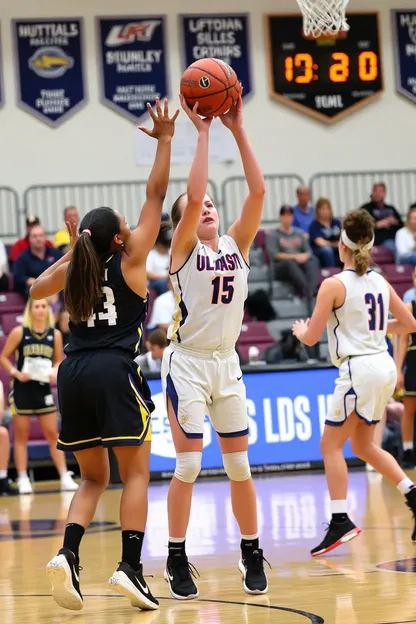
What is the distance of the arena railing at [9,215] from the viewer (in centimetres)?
1712

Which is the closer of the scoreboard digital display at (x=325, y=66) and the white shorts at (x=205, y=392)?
the white shorts at (x=205, y=392)

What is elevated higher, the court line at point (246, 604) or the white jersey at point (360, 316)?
the white jersey at point (360, 316)

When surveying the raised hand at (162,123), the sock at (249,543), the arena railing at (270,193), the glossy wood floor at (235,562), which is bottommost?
the glossy wood floor at (235,562)

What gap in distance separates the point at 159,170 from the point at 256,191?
55cm

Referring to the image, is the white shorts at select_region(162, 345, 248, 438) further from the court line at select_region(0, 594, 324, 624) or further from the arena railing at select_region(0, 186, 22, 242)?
the arena railing at select_region(0, 186, 22, 242)

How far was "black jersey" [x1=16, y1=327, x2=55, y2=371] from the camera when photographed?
11.8m

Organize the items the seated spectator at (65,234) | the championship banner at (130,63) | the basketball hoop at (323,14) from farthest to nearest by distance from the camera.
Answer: the championship banner at (130,63) → the seated spectator at (65,234) → the basketball hoop at (323,14)

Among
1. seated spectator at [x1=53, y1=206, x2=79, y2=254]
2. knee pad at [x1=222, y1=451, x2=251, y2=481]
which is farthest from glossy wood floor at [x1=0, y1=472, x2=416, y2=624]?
seated spectator at [x1=53, y1=206, x2=79, y2=254]

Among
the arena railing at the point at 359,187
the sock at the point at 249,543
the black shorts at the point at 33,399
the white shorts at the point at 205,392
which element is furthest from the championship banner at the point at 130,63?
the sock at the point at 249,543

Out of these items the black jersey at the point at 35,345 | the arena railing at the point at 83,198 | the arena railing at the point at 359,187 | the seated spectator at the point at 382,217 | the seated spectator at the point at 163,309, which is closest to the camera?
the black jersey at the point at 35,345

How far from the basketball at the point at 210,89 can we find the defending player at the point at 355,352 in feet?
4.85

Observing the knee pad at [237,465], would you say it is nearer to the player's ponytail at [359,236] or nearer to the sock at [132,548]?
the sock at [132,548]

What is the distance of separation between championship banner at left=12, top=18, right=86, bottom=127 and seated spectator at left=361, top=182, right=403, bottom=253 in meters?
4.80

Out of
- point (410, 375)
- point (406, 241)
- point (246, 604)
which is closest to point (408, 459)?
point (410, 375)
